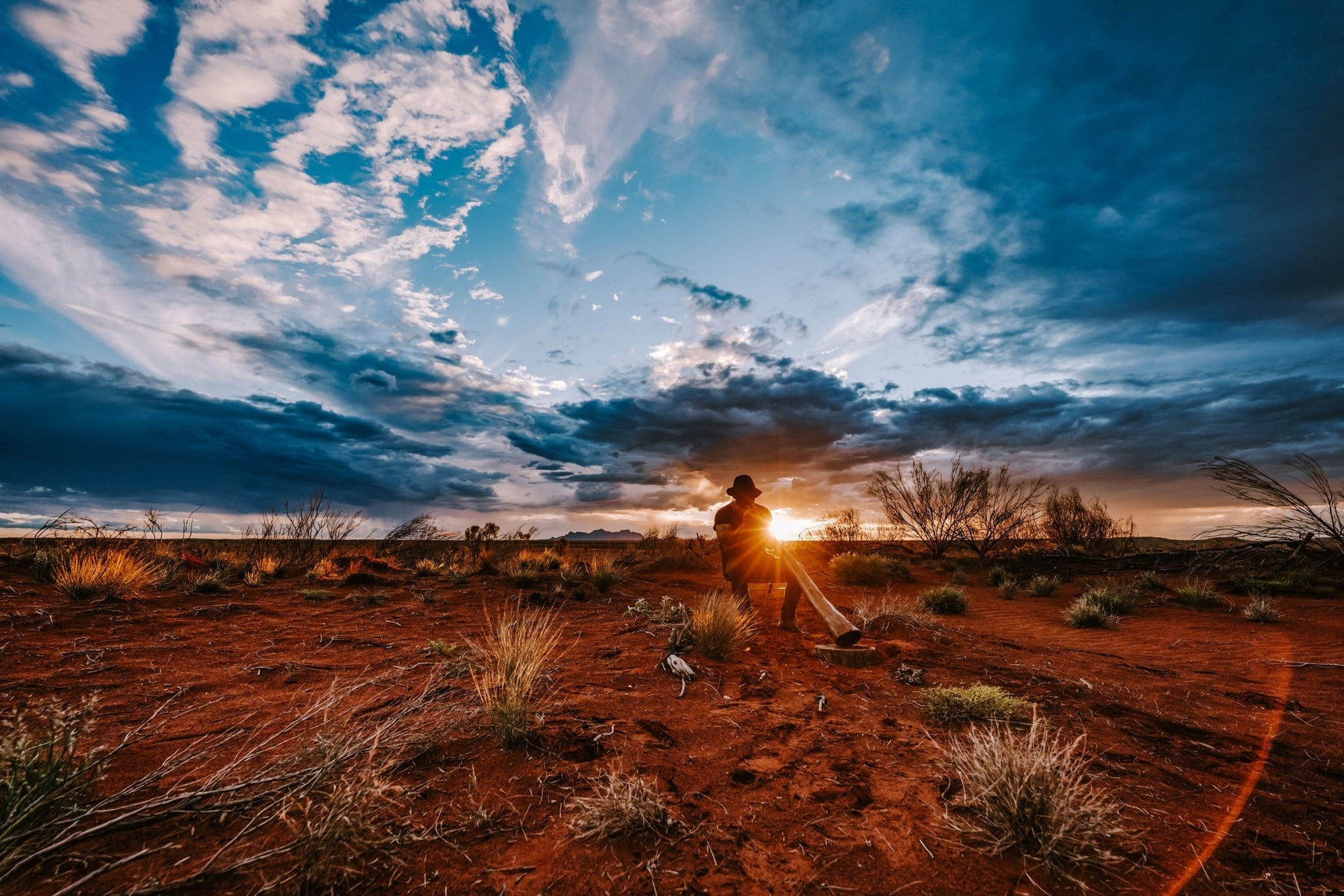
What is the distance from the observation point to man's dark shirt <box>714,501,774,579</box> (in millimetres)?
7504

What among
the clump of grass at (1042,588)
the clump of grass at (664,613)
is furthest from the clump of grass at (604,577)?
the clump of grass at (1042,588)

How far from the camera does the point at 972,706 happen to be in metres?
4.04

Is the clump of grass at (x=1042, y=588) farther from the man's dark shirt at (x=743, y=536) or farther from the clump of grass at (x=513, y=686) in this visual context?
the clump of grass at (x=513, y=686)

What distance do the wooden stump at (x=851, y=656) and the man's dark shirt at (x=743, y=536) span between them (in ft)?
6.19

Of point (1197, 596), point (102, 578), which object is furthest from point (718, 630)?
point (1197, 596)

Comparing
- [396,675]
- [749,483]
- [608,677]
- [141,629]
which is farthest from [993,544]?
[141,629]

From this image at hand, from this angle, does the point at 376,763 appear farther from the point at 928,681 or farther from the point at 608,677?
the point at 928,681

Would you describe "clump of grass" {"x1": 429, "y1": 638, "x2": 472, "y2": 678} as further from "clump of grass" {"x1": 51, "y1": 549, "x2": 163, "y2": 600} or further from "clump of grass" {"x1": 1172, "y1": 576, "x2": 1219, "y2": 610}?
"clump of grass" {"x1": 1172, "y1": 576, "x2": 1219, "y2": 610}

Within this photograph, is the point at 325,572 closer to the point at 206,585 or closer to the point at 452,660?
the point at 206,585

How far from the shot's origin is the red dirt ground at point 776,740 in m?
2.31

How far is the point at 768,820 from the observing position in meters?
2.70

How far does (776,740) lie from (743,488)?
4.43 meters

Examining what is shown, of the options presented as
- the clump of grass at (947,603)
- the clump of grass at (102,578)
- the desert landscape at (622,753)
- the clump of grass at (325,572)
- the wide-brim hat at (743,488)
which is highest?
the wide-brim hat at (743,488)

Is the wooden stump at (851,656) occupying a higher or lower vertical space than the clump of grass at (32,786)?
lower
